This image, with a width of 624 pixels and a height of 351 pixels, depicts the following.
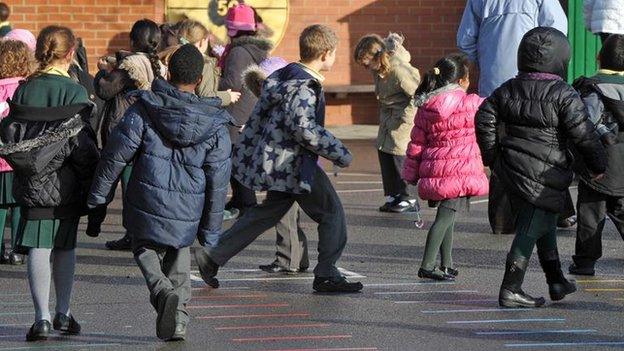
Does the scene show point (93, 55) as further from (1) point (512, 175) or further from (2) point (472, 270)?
(1) point (512, 175)

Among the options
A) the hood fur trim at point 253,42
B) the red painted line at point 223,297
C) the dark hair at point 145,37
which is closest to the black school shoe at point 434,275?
the red painted line at point 223,297

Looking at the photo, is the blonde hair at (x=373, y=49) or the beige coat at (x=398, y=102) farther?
the beige coat at (x=398, y=102)

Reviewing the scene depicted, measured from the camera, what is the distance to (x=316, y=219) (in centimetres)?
923

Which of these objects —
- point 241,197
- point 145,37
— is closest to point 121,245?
point 145,37

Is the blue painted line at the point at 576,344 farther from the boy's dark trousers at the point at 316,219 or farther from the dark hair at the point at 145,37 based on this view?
the dark hair at the point at 145,37

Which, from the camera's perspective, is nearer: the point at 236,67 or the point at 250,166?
the point at 250,166

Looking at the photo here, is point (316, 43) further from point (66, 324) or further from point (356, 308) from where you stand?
point (66, 324)

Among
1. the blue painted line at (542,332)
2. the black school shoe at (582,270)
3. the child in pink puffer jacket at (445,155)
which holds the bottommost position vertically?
the black school shoe at (582,270)

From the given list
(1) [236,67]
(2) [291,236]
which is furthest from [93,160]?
(1) [236,67]

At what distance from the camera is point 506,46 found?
11797mm

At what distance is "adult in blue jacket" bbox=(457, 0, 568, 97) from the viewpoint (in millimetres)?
11812

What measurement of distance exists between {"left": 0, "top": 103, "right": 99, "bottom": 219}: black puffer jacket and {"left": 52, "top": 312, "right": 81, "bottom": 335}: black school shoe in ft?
1.70

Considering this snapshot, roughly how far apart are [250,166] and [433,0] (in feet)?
38.0

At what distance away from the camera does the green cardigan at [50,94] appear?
7957 millimetres
